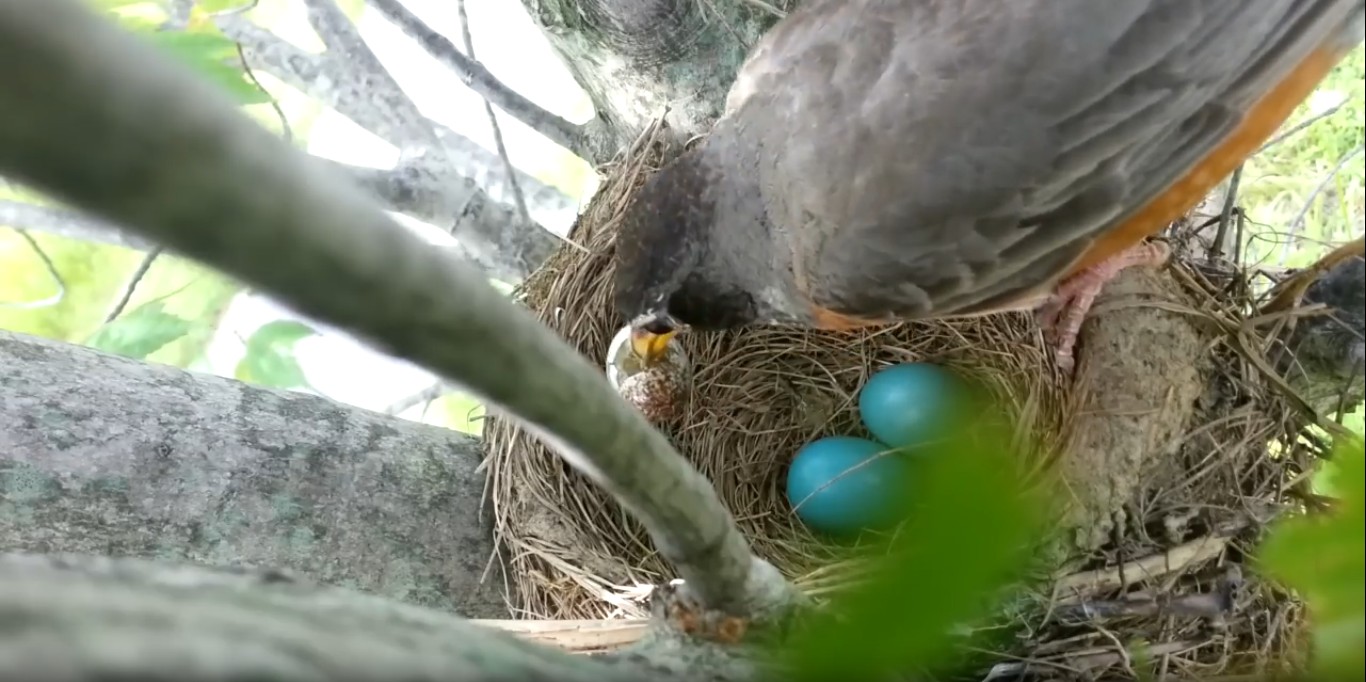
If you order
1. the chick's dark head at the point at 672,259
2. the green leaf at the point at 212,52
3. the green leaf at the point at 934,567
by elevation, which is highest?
the chick's dark head at the point at 672,259

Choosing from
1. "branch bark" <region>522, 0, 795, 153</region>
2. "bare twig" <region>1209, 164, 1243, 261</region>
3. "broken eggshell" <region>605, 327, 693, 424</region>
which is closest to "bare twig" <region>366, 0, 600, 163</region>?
"branch bark" <region>522, 0, 795, 153</region>

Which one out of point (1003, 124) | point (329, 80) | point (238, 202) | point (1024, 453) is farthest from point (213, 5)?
point (1024, 453)

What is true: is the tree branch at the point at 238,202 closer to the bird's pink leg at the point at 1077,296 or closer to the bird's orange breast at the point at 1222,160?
the bird's orange breast at the point at 1222,160

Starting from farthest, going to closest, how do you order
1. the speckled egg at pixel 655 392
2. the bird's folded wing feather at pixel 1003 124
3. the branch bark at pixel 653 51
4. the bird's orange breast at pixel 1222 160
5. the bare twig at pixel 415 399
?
1. the bare twig at pixel 415 399
2. the speckled egg at pixel 655 392
3. the branch bark at pixel 653 51
4. the bird's orange breast at pixel 1222 160
5. the bird's folded wing feather at pixel 1003 124

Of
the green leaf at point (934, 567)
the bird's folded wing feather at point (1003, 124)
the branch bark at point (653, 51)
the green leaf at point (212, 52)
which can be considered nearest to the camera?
the green leaf at point (934, 567)

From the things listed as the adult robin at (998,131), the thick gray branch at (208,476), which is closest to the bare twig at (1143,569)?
the adult robin at (998,131)

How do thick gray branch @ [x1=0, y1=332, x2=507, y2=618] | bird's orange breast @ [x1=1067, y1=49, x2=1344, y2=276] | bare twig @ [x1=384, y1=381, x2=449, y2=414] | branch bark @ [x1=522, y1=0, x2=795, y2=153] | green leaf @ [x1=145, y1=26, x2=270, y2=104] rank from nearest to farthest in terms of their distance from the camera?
green leaf @ [x1=145, y1=26, x2=270, y2=104]
thick gray branch @ [x1=0, y1=332, x2=507, y2=618]
bird's orange breast @ [x1=1067, y1=49, x2=1344, y2=276]
branch bark @ [x1=522, y1=0, x2=795, y2=153]
bare twig @ [x1=384, y1=381, x2=449, y2=414]

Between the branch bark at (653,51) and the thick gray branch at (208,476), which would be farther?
the branch bark at (653,51)

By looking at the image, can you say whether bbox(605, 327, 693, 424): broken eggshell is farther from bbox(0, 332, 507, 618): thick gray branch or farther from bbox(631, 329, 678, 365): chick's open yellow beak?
bbox(0, 332, 507, 618): thick gray branch
